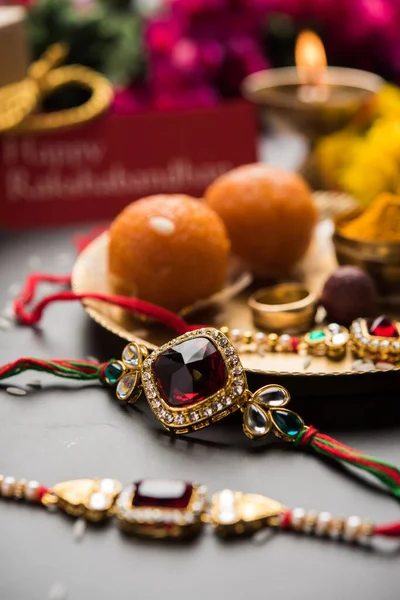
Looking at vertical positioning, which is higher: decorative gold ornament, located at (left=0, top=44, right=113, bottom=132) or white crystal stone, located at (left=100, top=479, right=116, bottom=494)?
decorative gold ornament, located at (left=0, top=44, right=113, bottom=132)

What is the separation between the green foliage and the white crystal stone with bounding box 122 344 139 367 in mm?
804

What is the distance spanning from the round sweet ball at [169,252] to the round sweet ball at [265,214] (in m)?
0.06

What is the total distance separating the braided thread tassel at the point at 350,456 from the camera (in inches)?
17.9

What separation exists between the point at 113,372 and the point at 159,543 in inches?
6.8

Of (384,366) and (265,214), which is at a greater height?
(265,214)

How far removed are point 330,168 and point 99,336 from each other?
48 centimetres

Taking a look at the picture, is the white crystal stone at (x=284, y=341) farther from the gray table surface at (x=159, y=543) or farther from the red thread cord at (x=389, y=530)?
the red thread cord at (x=389, y=530)

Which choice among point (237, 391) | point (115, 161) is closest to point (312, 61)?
point (115, 161)

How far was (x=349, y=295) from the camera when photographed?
63 cm

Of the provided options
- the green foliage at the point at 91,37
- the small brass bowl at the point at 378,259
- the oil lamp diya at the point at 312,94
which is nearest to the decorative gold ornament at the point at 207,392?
the small brass bowl at the point at 378,259

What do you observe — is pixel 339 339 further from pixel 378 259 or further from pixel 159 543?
pixel 159 543

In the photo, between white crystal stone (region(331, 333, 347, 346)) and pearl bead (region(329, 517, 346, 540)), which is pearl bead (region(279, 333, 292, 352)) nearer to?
white crystal stone (region(331, 333, 347, 346))

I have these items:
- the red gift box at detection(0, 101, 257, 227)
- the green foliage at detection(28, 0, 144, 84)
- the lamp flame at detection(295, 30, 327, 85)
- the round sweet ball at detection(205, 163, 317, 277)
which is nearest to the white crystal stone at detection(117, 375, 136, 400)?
the round sweet ball at detection(205, 163, 317, 277)

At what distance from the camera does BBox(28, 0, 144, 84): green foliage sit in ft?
A: 4.02
